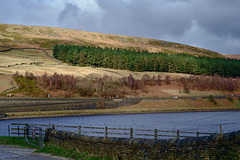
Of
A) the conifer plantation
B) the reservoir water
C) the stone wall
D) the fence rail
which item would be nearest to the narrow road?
the stone wall

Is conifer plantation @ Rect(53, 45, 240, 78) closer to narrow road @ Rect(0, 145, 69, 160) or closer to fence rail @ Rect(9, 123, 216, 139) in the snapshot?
fence rail @ Rect(9, 123, 216, 139)

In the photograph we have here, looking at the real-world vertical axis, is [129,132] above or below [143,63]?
below

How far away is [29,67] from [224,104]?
8217 cm

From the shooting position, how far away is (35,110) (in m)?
74.2

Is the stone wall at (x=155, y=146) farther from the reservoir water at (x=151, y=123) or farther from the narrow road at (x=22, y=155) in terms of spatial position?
the reservoir water at (x=151, y=123)

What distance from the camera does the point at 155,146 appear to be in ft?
44.6

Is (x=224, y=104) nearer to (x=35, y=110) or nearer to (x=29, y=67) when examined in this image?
(x=35, y=110)

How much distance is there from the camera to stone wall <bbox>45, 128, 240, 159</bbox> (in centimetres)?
1103

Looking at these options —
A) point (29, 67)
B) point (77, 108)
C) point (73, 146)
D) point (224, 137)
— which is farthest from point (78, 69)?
point (224, 137)

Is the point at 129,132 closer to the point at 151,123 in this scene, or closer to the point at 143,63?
the point at 151,123

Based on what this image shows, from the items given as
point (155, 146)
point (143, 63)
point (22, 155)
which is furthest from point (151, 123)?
point (143, 63)

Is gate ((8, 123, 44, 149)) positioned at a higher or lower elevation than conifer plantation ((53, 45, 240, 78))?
lower

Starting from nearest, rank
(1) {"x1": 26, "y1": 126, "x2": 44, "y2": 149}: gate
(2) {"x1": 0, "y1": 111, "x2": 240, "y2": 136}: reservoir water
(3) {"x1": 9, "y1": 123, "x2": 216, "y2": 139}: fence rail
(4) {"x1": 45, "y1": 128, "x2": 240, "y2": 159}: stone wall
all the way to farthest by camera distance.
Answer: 1. (4) {"x1": 45, "y1": 128, "x2": 240, "y2": 159}: stone wall
2. (1) {"x1": 26, "y1": 126, "x2": 44, "y2": 149}: gate
3. (3) {"x1": 9, "y1": 123, "x2": 216, "y2": 139}: fence rail
4. (2) {"x1": 0, "y1": 111, "x2": 240, "y2": 136}: reservoir water

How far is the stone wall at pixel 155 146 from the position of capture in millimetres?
11031
